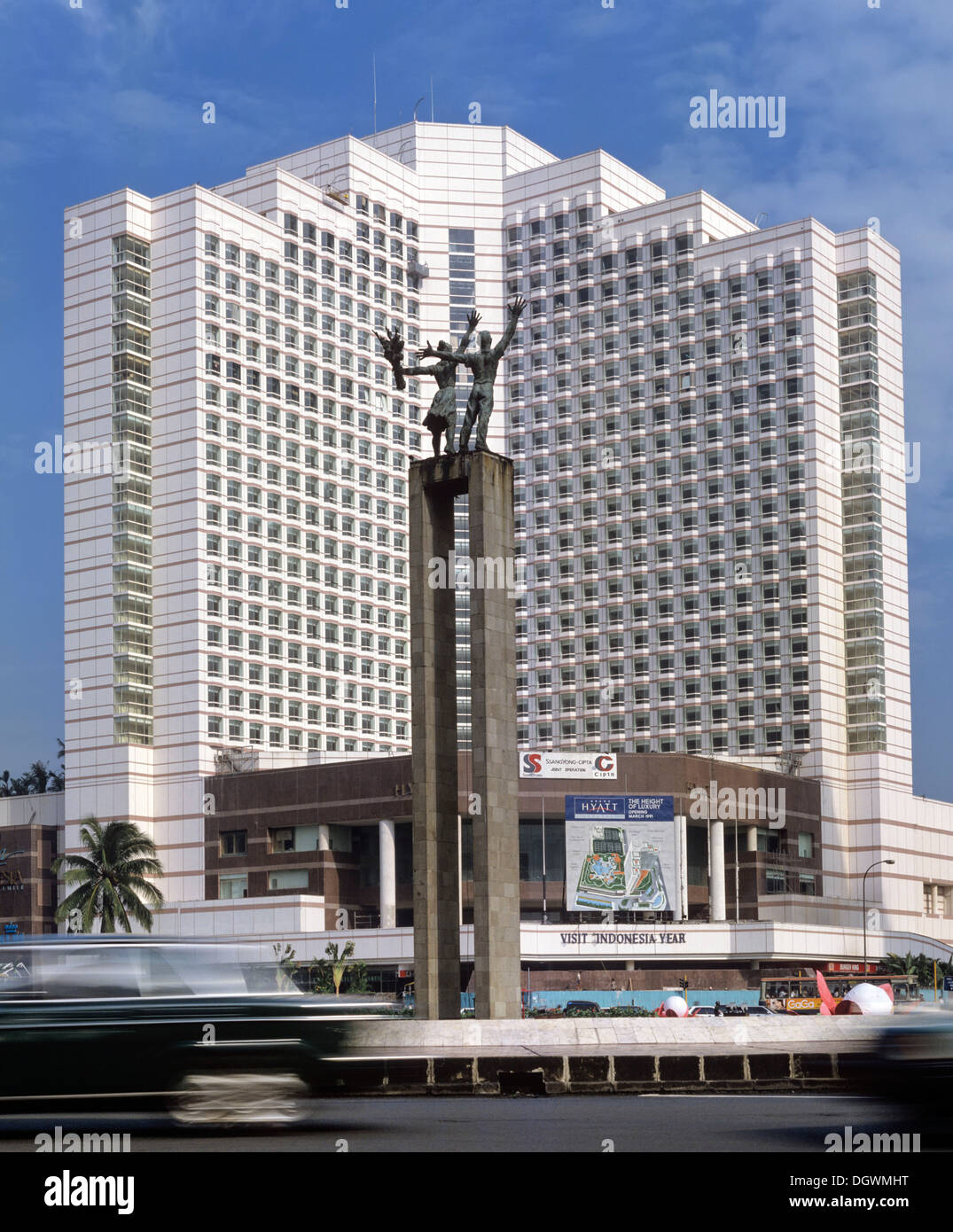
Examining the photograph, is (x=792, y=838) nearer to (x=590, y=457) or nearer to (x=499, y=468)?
(x=590, y=457)

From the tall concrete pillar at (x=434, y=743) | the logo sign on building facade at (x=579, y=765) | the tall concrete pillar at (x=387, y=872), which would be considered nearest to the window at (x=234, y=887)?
the tall concrete pillar at (x=387, y=872)

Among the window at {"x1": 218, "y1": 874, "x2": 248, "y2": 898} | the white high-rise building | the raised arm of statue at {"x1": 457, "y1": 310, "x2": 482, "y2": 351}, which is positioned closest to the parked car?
the white high-rise building

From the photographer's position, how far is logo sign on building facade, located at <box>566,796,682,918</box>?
338 feet

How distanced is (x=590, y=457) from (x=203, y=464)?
31.2 metres

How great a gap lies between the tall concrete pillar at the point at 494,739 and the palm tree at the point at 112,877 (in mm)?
61254

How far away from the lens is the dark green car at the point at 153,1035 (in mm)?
17297

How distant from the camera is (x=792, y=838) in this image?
113 meters

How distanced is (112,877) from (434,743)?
65.6 m

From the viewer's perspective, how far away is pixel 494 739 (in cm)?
4175

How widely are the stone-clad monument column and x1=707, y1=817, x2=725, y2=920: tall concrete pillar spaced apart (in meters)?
66.9

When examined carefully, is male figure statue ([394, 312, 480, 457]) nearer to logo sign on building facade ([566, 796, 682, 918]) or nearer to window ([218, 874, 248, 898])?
logo sign on building facade ([566, 796, 682, 918])

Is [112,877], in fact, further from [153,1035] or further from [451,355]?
[153,1035]

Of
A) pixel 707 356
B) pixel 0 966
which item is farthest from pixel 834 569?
pixel 0 966

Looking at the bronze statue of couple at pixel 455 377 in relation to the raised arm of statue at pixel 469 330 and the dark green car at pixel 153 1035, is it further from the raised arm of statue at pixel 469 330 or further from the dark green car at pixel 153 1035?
the dark green car at pixel 153 1035
